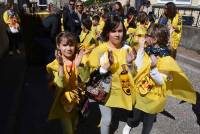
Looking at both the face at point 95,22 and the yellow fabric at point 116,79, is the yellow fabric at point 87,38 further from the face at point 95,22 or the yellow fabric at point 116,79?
the yellow fabric at point 116,79

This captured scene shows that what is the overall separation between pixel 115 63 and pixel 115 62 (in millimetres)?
14

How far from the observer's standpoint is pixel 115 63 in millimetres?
4211

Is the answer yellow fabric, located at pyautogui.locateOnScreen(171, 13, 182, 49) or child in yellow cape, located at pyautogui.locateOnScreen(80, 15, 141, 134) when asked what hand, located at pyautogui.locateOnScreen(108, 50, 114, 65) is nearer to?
child in yellow cape, located at pyautogui.locateOnScreen(80, 15, 141, 134)

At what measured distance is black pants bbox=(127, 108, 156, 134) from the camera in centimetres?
461

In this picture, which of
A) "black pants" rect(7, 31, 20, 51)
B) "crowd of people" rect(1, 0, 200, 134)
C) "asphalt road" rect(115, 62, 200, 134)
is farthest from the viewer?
"black pants" rect(7, 31, 20, 51)

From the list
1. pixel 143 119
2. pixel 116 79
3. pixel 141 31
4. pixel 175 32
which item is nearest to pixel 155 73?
pixel 116 79

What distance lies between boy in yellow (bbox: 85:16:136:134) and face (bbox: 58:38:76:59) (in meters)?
0.23

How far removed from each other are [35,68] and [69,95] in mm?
6377

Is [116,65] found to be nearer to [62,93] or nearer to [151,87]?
[151,87]

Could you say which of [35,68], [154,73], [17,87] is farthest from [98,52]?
[35,68]

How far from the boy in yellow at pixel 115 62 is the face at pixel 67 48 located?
230 mm

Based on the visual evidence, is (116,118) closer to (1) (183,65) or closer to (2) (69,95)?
(2) (69,95)

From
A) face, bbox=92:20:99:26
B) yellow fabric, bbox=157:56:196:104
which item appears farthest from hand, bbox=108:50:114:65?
face, bbox=92:20:99:26

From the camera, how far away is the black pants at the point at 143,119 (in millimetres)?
4605
